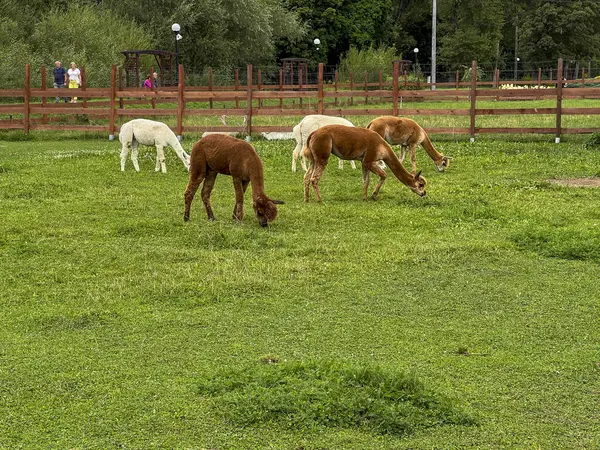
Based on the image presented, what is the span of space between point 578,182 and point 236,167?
6.21 m

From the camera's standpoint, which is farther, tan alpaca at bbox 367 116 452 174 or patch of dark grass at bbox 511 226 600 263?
tan alpaca at bbox 367 116 452 174

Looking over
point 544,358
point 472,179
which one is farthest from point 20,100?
point 544,358

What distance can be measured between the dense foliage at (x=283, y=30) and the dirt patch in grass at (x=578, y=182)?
22616 mm

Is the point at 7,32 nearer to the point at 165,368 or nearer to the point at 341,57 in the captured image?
the point at 341,57

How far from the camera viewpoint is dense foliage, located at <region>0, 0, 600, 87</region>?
37844 mm

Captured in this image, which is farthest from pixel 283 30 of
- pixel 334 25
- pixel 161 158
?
pixel 161 158

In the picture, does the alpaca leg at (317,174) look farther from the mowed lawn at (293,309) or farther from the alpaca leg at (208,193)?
the alpaca leg at (208,193)

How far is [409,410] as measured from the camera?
5.06 metres

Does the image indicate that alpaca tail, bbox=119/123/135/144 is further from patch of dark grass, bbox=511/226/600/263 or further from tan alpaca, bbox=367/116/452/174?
patch of dark grass, bbox=511/226/600/263

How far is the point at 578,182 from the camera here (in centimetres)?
1403

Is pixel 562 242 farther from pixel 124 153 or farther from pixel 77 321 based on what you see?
pixel 124 153

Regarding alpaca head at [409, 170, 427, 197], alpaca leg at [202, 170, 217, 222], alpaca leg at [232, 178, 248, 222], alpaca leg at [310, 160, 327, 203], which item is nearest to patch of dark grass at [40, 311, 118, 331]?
alpaca leg at [232, 178, 248, 222]

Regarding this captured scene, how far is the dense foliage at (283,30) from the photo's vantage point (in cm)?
3784

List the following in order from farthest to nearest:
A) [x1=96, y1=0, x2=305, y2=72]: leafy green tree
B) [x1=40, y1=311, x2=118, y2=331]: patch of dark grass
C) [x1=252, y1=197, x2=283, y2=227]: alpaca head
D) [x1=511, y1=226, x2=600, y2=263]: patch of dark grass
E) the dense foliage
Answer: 1. [x1=96, y1=0, x2=305, y2=72]: leafy green tree
2. the dense foliage
3. [x1=252, y1=197, x2=283, y2=227]: alpaca head
4. [x1=511, y1=226, x2=600, y2=263]: patch of dark grass
5. [x1=40, y1=311, x2=118, y2=331]: patch of dark grass
